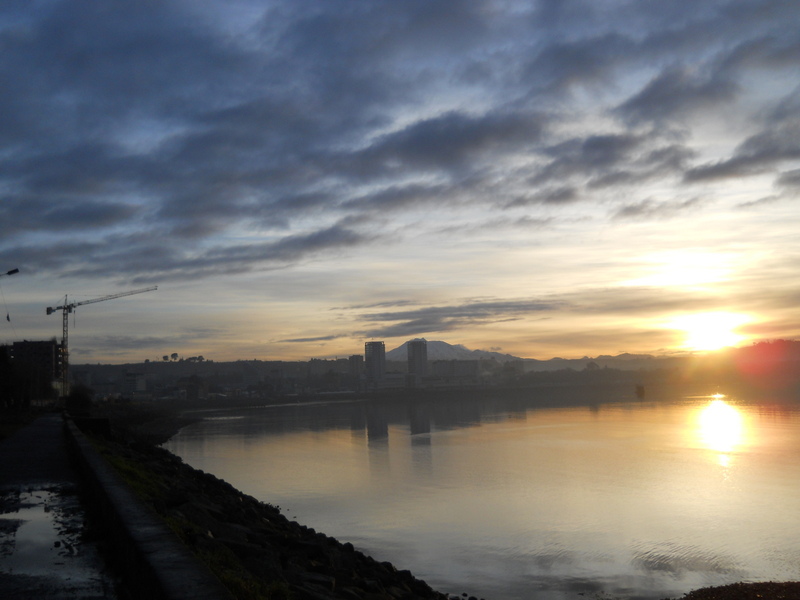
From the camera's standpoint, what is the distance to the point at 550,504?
23.2m

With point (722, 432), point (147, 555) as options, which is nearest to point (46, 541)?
point (147, 555)

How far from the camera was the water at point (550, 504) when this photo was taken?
1548 cm

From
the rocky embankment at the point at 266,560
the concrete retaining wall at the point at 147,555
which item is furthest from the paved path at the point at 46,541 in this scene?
the rocky embankment at the point at 266,560

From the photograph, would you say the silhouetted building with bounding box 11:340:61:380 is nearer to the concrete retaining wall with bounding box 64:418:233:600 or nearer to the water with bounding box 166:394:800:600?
the water with bounding box 166:394:800:600

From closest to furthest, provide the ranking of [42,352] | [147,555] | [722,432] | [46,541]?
[147,555] < [46,541] < [722,432] < [42,352]

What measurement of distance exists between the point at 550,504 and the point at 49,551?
19.8 m

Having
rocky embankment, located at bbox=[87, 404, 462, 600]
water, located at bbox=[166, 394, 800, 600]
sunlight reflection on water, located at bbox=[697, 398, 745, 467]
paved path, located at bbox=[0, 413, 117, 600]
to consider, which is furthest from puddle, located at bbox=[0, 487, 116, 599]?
sunlight reflection on water, located at bbox=[697, 398, 745, 467]

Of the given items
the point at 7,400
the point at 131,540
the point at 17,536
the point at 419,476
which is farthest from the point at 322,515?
the point at 7,400

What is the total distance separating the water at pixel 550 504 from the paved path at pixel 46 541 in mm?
8223

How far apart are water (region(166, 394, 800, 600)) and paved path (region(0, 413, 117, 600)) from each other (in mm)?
8223

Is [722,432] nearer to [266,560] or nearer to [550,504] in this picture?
[550,504]

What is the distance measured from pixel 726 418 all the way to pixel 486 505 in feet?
178

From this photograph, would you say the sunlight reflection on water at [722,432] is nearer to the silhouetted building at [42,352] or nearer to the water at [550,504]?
the water at [550,504]

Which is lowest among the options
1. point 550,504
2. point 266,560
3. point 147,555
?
point 550,504
